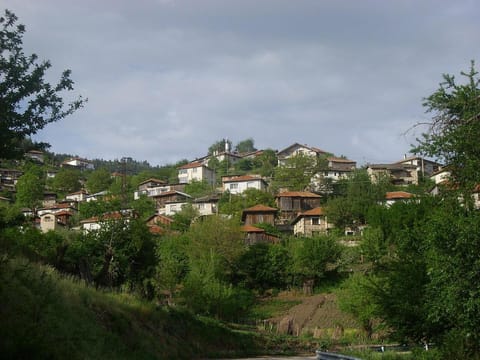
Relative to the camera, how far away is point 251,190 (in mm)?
98750

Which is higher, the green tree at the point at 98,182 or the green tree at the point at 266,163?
the green tree at the point at 266,163

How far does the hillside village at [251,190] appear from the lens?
85562 mm

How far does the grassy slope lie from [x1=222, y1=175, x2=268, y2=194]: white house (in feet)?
250

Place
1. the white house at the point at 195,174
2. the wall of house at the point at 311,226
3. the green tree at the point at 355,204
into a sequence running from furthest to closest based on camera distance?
the white house at the point at 195,174
the wall of house at the point at 311,226
the green tree at the point at 355,204

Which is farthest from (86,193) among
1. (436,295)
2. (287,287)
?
(436,295)

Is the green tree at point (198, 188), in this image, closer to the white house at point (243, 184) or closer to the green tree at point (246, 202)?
the white house at point (243, 184)

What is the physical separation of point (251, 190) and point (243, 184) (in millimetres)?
16881

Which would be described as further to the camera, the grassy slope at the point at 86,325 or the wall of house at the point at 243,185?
the wall of house at the point at 243,185

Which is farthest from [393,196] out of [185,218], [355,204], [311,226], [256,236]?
[185,218]

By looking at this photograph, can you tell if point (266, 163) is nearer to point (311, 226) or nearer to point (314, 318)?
point (311, 226)

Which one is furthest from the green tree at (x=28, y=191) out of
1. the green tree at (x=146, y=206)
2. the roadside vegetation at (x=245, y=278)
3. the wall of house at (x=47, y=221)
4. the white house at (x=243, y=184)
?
the white house at (x=243, y=184)

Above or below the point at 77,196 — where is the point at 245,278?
Answer: below

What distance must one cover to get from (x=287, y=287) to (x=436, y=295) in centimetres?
5043

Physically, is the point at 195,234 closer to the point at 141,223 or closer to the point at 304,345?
the point at 141,223
